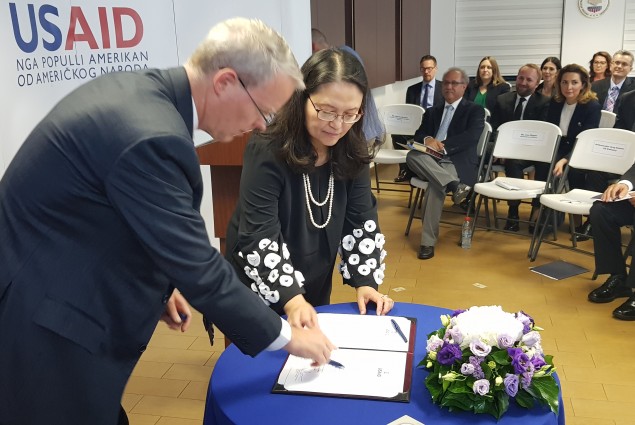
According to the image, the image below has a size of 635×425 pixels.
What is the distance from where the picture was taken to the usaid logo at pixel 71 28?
2.58 meters

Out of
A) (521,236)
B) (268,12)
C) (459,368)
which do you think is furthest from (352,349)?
(521,236)

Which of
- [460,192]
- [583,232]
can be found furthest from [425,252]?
[583,232]

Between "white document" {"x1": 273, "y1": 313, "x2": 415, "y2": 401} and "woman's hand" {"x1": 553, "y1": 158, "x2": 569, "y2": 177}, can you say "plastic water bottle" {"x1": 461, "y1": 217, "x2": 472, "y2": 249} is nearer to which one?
"woman's hand" {"x1": 553, "y1": 158, "x2": 569, "y2": 177}

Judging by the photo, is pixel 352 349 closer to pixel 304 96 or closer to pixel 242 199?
pixel 242 199

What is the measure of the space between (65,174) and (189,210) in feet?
0.74

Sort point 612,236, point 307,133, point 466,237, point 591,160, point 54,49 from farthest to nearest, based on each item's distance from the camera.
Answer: point 466,237, point 591,160, point 612,236, point 54,49, point 307,133

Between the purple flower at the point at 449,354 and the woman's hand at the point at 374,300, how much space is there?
47 centimetres

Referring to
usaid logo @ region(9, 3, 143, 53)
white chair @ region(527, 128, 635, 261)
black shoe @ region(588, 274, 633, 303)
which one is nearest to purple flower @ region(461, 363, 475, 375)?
usaid logo @ region(9, 3, 143, 53)

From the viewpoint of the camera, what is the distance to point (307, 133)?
6.23 feet

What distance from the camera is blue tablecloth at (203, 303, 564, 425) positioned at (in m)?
1.33

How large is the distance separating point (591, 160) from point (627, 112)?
4.20 feet

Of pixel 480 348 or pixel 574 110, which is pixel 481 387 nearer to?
pixel 480 348

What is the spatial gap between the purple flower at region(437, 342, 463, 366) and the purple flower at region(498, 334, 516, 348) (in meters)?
0.09

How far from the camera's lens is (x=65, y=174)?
1095 mm
